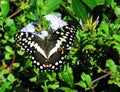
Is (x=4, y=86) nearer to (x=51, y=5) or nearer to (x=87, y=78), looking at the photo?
(x=87, y=78)

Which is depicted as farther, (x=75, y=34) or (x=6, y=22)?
(x=6, y=22)

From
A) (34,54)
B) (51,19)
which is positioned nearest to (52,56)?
(34,54)

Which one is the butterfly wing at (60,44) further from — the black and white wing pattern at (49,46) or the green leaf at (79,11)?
the green leaf at (79,11)

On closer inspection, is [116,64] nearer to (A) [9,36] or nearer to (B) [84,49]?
(B) [84,49]

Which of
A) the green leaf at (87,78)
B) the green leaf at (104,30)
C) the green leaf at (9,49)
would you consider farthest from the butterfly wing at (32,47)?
the green leaf at (104,30)

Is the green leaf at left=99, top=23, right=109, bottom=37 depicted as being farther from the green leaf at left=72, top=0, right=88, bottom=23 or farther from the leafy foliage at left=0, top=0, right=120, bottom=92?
the green leaf at left=72, top=0, right=88, bottom=23
